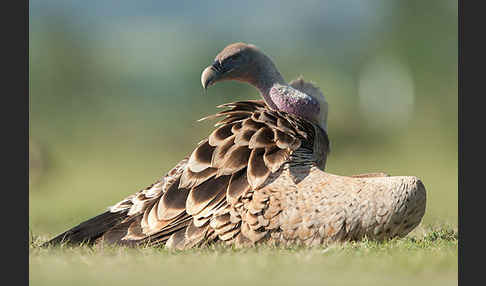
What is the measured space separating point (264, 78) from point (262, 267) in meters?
2.95

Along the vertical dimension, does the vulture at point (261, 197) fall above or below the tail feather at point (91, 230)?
above

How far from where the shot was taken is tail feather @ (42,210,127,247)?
21.2 ft

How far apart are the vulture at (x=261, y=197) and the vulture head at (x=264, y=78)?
2cm

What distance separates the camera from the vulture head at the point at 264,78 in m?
6.85

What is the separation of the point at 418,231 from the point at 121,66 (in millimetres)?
29961

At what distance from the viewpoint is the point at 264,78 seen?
7125 millimetres

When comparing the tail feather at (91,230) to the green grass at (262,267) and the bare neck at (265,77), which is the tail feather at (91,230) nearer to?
the green grass at (262,267)

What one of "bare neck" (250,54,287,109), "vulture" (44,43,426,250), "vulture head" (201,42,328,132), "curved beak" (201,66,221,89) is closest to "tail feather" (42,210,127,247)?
"vulture" (44,43,426,250)

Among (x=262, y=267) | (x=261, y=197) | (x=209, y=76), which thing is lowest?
(x=262, y=267)

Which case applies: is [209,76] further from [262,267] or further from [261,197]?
[262,267]

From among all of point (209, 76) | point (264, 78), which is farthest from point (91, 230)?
point (264, 78)

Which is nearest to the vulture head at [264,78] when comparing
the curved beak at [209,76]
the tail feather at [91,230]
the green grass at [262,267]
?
the curved beak at [209,76]

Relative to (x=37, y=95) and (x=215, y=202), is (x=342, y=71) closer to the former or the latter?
(x=37, y=95)

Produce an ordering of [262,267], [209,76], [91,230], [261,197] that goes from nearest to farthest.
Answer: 1. [262,267]
2. [261,197]
3. [91,230]
4. [209,76]
